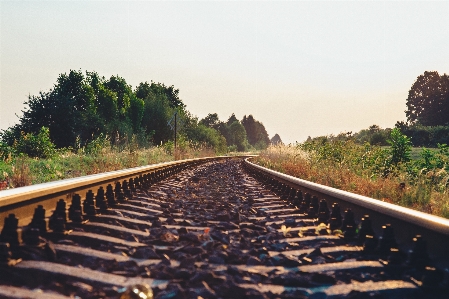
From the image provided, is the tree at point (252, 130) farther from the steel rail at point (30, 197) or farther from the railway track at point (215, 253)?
the railway track at point (215, 253)

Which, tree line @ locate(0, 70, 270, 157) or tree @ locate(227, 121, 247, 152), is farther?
tree @ locate(227, 121, 247, 152)

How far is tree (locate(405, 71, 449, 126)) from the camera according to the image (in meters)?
80.2

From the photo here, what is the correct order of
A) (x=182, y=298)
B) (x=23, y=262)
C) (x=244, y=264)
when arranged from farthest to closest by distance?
(x=244, y=264), (x=23, y=262), (x=182, y=298)

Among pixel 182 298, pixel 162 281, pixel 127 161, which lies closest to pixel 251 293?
pixel 182 298

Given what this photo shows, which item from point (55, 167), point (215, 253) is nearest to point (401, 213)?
point (215, 253)

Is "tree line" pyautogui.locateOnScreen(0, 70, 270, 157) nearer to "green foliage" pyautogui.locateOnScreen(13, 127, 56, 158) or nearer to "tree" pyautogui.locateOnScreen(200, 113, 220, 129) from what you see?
"green foliage" pyautogui.locateOnScreen(13, 127, 56, 158)

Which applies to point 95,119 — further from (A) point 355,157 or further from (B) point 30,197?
(B) point 30,197

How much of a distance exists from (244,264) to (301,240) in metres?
0.80

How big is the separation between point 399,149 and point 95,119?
1337 inches

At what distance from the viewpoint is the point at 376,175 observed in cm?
895

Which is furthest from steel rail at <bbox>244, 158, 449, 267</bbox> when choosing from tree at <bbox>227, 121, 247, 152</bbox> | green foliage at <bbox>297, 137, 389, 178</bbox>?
tree at <bbox>227, 121, 247, 152</bbox>

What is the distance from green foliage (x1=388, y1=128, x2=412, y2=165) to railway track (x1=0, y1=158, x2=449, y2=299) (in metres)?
6.05

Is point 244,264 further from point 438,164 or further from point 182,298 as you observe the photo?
point 438,164

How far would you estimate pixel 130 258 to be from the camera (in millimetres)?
2613
